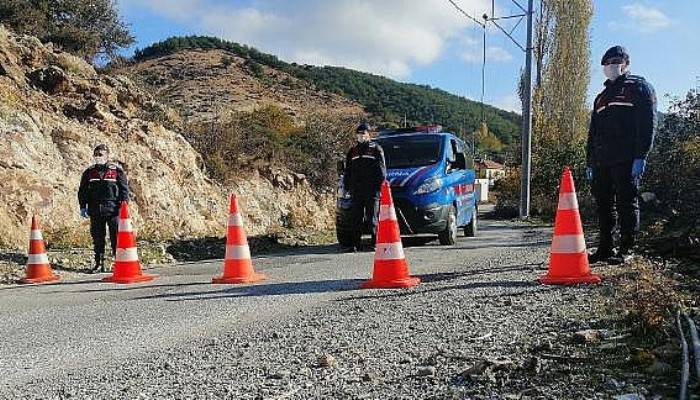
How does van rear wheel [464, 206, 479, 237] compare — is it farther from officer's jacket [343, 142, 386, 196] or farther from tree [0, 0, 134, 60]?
tree [0, 0, 134, 60]

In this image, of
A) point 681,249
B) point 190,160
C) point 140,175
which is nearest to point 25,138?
point 140,175

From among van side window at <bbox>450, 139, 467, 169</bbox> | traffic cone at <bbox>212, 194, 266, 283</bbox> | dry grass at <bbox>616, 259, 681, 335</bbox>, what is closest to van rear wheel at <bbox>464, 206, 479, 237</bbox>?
van side window at <bbox>450, 139, 467, 169</bbox>

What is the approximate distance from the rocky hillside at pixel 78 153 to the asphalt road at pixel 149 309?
3720mm

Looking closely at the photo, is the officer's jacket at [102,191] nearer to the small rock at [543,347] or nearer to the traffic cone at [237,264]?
the traffic cone at [237,264]

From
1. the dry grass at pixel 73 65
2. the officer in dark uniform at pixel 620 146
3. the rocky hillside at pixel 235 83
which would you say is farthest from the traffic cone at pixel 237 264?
the rocky hillside at pixel 235 83

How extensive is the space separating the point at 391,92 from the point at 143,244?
73985 mm

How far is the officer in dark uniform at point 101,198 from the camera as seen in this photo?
9.57m

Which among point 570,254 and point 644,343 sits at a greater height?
point 570,254

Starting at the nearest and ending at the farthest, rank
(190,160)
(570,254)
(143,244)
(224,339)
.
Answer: (224,339) < (570,254) < (143,244) < (190,160)

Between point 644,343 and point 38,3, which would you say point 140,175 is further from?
point 644,343

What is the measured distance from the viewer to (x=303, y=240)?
1459 centimetres

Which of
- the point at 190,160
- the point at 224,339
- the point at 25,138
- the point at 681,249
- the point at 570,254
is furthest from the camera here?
the point at 190,160

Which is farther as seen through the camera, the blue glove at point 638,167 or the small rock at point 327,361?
the blue glove at point 638,167

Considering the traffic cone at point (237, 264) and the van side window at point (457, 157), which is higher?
the van side window at point (457, 157)
